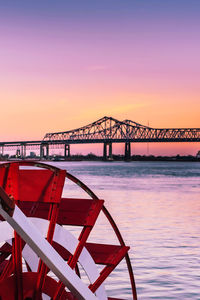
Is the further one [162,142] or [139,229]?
[162,142]

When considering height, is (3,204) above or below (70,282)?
above

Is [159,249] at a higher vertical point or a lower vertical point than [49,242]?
lower

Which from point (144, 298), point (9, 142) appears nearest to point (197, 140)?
point (9, 142)

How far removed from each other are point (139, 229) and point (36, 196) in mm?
8053

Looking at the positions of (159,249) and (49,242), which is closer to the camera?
(49,242)

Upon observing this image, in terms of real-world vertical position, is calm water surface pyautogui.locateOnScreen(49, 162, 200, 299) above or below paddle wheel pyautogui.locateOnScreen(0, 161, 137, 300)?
below

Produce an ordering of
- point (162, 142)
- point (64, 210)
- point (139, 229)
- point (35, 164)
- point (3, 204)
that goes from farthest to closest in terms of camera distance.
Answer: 1. point (162, 142)
2. point (139, 229)
3. point (64, 210)
4. point (35, 164)
5. point (3, 204)

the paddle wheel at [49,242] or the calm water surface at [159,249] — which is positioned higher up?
the paddle wheel at [49,242]

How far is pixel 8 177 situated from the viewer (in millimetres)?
3400

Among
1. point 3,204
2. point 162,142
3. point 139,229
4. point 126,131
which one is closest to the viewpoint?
point 3,204

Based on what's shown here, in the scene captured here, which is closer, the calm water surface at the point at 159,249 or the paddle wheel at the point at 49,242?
the paddle wheel at the point at 49,242

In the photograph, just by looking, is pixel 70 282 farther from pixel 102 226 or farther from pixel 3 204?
pixel 102 226

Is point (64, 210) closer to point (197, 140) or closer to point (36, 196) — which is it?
point (36, 196)

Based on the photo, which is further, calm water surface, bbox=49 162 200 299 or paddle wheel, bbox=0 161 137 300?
calm water surface, bbox=49 162 200 299
